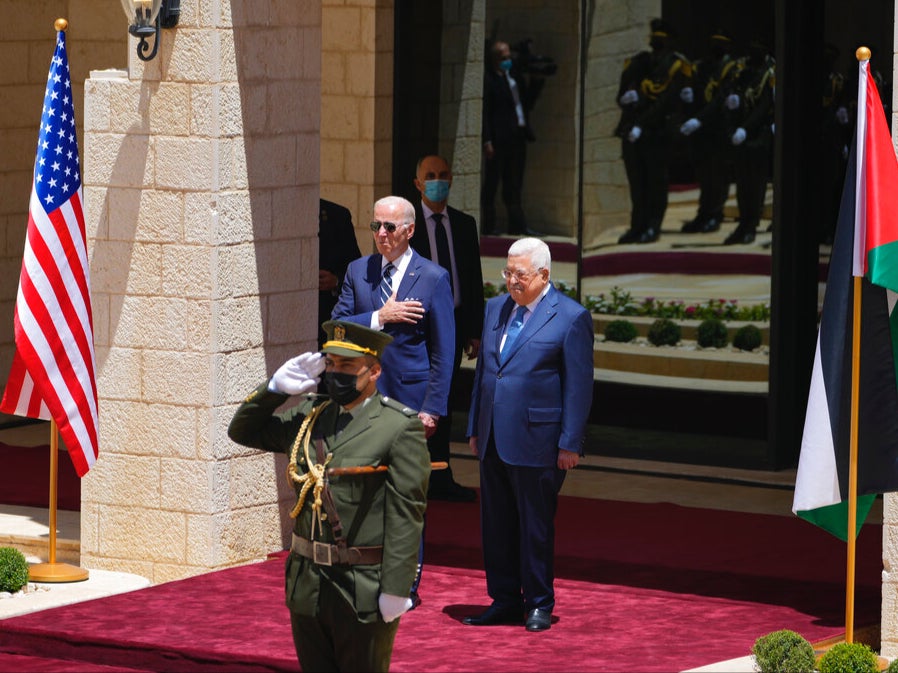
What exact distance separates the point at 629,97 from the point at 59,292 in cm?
470

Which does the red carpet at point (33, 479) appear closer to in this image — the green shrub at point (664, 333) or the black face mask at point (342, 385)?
the green shrub at point (664, 333)

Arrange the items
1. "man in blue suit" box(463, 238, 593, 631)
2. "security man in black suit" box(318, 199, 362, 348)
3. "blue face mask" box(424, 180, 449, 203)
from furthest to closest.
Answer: "security man in black suit" box(318, 199, 362, 348), "blue face mask" box(424, 180, 449, 203), "man in blue suit" box(463, 238, 593, 631)

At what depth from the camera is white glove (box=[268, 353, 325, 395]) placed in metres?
8.19

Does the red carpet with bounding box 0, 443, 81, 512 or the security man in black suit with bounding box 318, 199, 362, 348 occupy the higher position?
the security man in black suit with bounding box 318, 199, 362, 348

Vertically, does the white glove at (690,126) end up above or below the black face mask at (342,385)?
above

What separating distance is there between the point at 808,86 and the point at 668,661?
5444mm

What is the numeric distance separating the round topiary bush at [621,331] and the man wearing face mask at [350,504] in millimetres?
6939

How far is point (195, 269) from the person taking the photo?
463 inches

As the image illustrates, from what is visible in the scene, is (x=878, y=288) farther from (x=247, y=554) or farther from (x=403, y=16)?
(x=403, y=16)

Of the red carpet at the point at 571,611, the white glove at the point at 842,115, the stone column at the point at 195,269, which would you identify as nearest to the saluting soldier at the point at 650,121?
the white glove at the point at 842,115

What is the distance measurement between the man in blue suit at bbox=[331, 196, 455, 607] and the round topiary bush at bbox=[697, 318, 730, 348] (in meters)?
4.02

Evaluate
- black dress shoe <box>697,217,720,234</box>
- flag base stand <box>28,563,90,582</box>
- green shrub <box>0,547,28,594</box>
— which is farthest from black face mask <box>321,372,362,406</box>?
black dress shoe <box>697,217,720,234</box>

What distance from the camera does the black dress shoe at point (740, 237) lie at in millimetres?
14594

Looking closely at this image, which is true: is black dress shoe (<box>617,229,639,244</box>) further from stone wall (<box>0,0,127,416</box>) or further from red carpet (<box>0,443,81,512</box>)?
stone wall (<box>0,0,127,416</box>)
